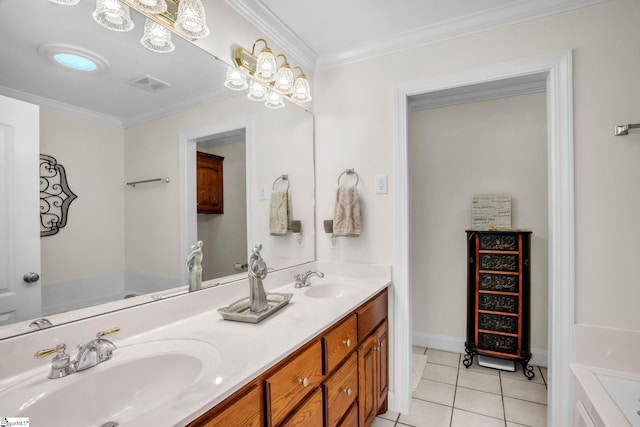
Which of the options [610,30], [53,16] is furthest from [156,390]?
[610,30]

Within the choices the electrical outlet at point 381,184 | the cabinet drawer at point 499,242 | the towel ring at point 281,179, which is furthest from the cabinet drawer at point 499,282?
the towel ring at point 281,179

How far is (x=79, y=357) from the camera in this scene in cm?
84

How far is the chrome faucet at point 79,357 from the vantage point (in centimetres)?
82

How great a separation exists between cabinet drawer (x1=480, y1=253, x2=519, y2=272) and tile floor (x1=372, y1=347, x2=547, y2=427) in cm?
82

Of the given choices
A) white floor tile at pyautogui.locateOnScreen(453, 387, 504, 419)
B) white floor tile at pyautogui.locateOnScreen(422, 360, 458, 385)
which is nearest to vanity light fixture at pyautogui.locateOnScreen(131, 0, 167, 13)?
white floor tile at pyautogui.locateOnScreen(453, 387, 504, 419)

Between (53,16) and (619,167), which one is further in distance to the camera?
(619,167)

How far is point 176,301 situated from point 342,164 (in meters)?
1.36

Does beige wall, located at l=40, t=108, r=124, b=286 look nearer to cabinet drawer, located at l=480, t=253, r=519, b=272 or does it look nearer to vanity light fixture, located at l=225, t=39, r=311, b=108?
vanity light fixture, located at l=225, t=39, r=311, b=108

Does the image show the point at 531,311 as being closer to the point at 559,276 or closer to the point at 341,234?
the point at 559,276

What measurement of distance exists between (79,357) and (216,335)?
385 mm

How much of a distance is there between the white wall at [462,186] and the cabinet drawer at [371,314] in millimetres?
1031

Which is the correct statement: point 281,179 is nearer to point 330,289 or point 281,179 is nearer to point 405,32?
point 330,289

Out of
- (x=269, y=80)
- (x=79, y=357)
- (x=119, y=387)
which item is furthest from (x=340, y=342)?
(x=269, y=80)

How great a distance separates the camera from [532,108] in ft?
8.39
